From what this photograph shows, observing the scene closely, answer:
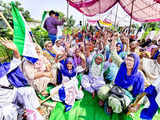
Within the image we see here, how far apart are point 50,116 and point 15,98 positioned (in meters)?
0.79

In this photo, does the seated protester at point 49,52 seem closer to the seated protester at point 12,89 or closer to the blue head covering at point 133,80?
the seated protester at point 12,89

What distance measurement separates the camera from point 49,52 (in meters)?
3.10

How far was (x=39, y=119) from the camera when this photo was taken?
1.58 meters

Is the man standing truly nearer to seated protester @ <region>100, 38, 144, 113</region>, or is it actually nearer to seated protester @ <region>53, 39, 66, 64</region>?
seated protester @ <region>53, 39, 66, 64</region>

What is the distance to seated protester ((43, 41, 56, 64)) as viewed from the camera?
3021mm

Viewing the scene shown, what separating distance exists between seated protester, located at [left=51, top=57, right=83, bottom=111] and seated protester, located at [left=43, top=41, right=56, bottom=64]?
700mm

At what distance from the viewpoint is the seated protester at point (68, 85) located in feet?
7.00

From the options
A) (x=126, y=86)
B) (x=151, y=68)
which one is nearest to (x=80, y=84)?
(x=126, y=86)

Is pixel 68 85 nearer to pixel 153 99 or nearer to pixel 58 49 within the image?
pixel 153 99

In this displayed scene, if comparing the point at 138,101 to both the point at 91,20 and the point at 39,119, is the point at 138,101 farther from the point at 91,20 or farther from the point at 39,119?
the point at 91,20

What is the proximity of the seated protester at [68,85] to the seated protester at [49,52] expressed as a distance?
27.6 inches

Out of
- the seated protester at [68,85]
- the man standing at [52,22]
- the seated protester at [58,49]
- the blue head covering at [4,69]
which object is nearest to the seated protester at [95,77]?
the seated protester at [68,85]

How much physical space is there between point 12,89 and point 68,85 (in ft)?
3.70

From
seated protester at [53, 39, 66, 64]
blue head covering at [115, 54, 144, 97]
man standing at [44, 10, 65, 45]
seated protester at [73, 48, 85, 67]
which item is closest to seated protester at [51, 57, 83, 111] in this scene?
seated protester at [73, 48, 85, 67]
